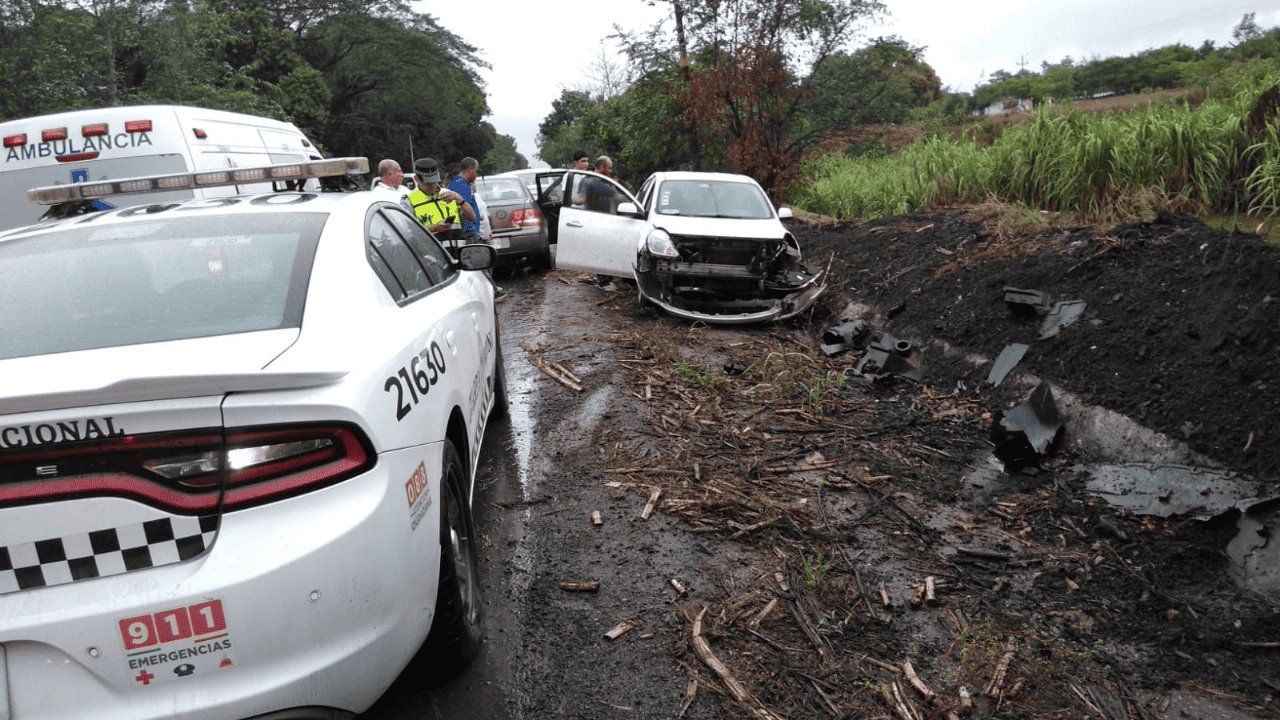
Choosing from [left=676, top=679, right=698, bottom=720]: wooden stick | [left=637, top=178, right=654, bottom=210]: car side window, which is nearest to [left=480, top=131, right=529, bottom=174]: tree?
[left=637, top=178, right=654, bottom=210]: car side window

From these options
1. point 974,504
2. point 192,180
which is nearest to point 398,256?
point 192,180

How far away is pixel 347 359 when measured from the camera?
232 centimetres

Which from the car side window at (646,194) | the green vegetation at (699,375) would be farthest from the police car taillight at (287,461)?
the car side window at (646,194)

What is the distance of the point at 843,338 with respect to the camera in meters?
7.71

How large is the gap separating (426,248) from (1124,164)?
668cm

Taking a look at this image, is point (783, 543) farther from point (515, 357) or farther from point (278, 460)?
point (515, 357)

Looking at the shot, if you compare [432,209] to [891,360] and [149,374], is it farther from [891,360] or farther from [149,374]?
[149,374]

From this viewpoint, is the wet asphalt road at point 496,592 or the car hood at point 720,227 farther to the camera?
the car hood at point 720,227

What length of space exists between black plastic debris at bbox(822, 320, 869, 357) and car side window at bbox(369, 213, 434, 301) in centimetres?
466

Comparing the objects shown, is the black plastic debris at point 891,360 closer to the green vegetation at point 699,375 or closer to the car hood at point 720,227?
the green vegetation at point 699,375

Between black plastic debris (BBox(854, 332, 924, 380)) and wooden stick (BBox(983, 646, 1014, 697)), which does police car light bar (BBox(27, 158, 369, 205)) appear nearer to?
wooden stick (BBox(983, 646, 1014, 697))

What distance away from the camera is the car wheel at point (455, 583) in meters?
2.70

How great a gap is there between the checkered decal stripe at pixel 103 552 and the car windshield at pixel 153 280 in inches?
25.3

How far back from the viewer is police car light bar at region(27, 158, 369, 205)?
3.92 meters
